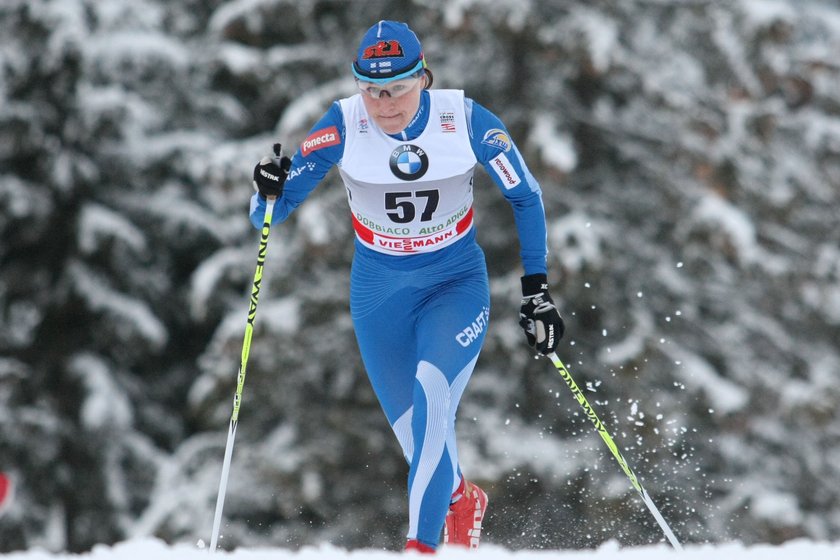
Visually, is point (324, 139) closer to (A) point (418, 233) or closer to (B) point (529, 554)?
(A) point (418, 233)

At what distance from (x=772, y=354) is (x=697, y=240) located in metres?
2.25

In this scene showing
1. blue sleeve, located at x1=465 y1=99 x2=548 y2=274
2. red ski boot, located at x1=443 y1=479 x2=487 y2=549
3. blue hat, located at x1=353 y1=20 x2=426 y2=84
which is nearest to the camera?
blue hat, located at x1=353 y1=20 x2=426 y2=84

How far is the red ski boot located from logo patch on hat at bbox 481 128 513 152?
1.54 meters

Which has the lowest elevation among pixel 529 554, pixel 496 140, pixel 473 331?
pixel 529 554

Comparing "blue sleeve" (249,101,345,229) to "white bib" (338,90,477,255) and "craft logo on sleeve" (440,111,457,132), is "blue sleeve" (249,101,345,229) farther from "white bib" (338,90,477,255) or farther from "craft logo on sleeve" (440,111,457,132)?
"craft logo on sleeve" (440,111,457,132)

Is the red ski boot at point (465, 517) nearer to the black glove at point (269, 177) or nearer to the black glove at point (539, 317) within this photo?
the black glove at point (539, 317)

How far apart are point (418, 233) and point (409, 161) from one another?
13.5 inches

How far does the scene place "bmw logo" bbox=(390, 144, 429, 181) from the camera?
5.27m

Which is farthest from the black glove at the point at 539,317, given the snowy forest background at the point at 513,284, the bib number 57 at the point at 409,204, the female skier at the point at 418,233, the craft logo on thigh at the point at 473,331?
the snowy forest background at the point at 513,284

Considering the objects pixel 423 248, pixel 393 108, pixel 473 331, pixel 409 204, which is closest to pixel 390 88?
pixel 393 108

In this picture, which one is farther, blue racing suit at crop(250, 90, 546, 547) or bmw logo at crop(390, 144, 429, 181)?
bmw logo at crop(390, 144, 429, 181)

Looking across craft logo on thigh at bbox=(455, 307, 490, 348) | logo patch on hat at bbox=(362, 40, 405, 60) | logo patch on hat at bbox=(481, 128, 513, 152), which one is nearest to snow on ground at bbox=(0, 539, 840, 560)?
craft logo on thigh at bbox=(455, 307, 490, 348)

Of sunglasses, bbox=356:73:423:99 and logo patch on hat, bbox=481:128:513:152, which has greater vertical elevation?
sunglasses, bbox=356:73:423:99

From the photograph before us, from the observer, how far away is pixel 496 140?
5367 millimetres
